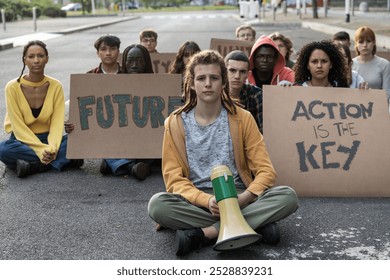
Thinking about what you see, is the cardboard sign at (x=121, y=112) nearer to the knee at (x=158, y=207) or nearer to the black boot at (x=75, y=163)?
the black boot at (x=75, y=163)

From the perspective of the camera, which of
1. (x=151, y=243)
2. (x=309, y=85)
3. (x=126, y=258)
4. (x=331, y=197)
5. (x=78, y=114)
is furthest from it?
(x=78, y=114)

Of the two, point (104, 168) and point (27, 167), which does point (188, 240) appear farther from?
point (27, 167)

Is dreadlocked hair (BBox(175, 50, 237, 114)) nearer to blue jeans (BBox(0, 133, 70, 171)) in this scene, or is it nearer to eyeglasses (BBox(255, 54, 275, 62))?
eyeglasses (BBox(255, 54, 275, 62))

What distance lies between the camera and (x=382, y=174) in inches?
225

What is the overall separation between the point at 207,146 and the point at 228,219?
0.67 m

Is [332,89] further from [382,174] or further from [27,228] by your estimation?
[27,228]

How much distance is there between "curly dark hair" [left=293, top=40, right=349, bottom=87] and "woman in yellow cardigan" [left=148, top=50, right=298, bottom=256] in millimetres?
1489

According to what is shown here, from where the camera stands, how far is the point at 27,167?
21.0 ft

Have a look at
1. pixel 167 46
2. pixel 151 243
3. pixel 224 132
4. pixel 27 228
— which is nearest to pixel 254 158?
pixel 224 132

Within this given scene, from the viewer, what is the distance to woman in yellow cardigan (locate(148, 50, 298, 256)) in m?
4.48

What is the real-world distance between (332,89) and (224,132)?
5.14ft

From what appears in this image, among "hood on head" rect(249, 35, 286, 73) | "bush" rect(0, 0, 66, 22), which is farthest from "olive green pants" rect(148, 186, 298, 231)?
"bush" rect(0, 0, 66, 22)

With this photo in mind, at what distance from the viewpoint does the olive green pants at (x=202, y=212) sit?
14.7ft

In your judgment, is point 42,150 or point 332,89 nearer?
point 332,89
